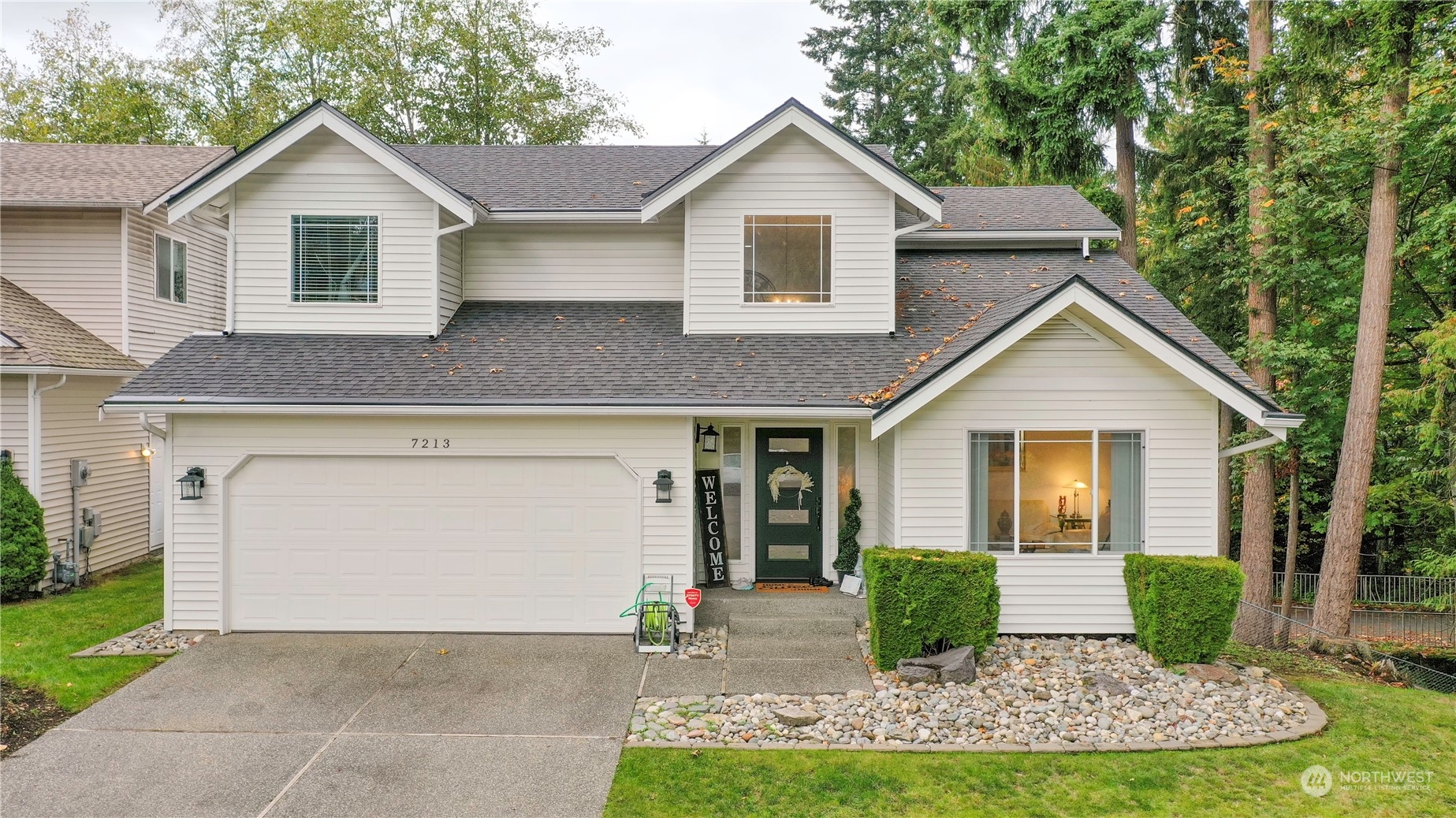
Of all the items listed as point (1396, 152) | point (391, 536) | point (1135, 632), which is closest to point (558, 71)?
point (391, 536)

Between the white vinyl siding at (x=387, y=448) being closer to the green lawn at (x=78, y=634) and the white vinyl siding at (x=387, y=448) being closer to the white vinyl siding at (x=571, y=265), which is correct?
the green lawn at (x=78, y=634)

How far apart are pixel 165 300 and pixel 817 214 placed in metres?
11.3

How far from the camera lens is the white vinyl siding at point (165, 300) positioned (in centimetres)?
1204

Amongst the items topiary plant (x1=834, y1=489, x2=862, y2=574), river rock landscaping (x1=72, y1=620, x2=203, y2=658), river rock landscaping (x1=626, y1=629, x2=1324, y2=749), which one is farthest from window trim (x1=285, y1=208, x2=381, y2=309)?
topiary plant (x1=834, y1=489, x2=862, y2=574)

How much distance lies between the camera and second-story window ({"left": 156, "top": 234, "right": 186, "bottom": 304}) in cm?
1275

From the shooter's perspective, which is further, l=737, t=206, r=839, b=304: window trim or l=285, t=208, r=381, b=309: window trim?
l=737, t=206, r=839, b=304: window trim

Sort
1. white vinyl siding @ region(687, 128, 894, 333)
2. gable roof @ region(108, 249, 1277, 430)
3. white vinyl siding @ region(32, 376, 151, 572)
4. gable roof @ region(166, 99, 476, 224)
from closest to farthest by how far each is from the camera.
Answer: gable roof @ region(108, 249, 1277, 430), gable roof @ region(166, 99, 476, 224), white vinyl siding @ region(687, 128, 894, 333), white vinyl siding @ region(32, 376, 151, 572)

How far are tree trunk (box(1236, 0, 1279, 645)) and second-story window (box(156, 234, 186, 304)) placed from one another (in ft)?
57.9

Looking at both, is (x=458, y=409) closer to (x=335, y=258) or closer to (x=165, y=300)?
(x=335, y=258)

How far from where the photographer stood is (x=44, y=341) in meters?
10.6

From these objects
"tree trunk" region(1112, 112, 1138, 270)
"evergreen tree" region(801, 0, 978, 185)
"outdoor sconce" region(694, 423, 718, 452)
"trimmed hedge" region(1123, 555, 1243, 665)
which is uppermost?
"evergreen tree" region(801, 0, 978, 185)

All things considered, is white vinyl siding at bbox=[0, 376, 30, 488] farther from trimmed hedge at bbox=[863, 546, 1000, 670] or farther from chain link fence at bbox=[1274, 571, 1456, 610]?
chain link fence at bbox=[1274, 571, 1456, 610]

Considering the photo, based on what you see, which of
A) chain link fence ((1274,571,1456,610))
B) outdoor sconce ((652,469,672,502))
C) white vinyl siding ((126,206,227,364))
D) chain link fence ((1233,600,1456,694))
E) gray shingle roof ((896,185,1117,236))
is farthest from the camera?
chain link fence ((1274,571,1456,610))

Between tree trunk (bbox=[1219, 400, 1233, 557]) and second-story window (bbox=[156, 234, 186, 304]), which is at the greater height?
second-story window (bbox=[156, 234, 186, 304])
